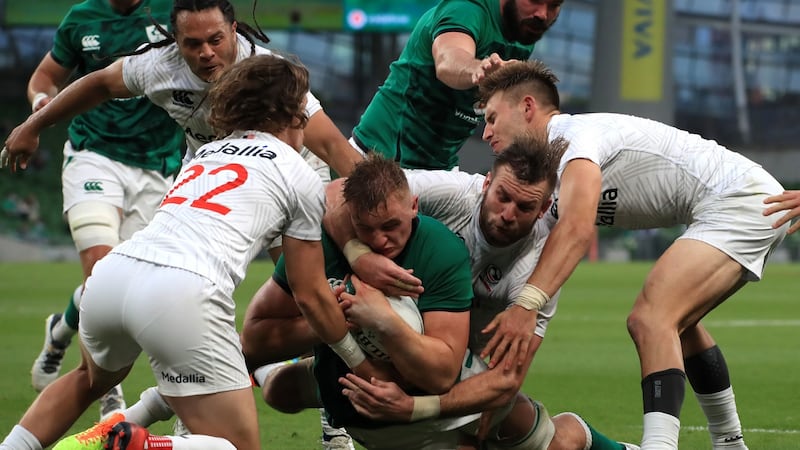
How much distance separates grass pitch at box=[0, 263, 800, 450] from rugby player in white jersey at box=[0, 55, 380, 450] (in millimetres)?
1829

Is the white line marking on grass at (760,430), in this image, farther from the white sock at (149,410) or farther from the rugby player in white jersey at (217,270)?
the white sock at (149,410)

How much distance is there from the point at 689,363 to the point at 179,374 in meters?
2.71

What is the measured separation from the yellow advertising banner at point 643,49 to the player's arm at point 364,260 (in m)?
31.3

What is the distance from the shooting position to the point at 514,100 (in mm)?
5207

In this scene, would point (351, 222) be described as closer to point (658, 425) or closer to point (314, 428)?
point (658, 425)

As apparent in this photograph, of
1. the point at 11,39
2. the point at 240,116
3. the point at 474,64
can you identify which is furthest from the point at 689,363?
the point at 11,39

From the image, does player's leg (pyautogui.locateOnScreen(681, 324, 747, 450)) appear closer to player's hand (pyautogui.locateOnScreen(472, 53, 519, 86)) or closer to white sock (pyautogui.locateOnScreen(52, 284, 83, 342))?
player's hand (pyautogui.locateOnScreen(472, 53, 519, 86))

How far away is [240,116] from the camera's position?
4664 mm

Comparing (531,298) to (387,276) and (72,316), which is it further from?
(72,316)

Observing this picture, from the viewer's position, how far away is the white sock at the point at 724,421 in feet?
18.8

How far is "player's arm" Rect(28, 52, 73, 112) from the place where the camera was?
7590 mm

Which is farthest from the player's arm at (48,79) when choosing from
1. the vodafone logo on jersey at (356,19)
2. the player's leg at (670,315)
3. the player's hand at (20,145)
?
the vodafone logo on jersey at (356,19)

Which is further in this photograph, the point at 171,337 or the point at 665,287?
the point at 665,287

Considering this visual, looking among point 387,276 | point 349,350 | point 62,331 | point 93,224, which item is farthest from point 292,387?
point 62,331
